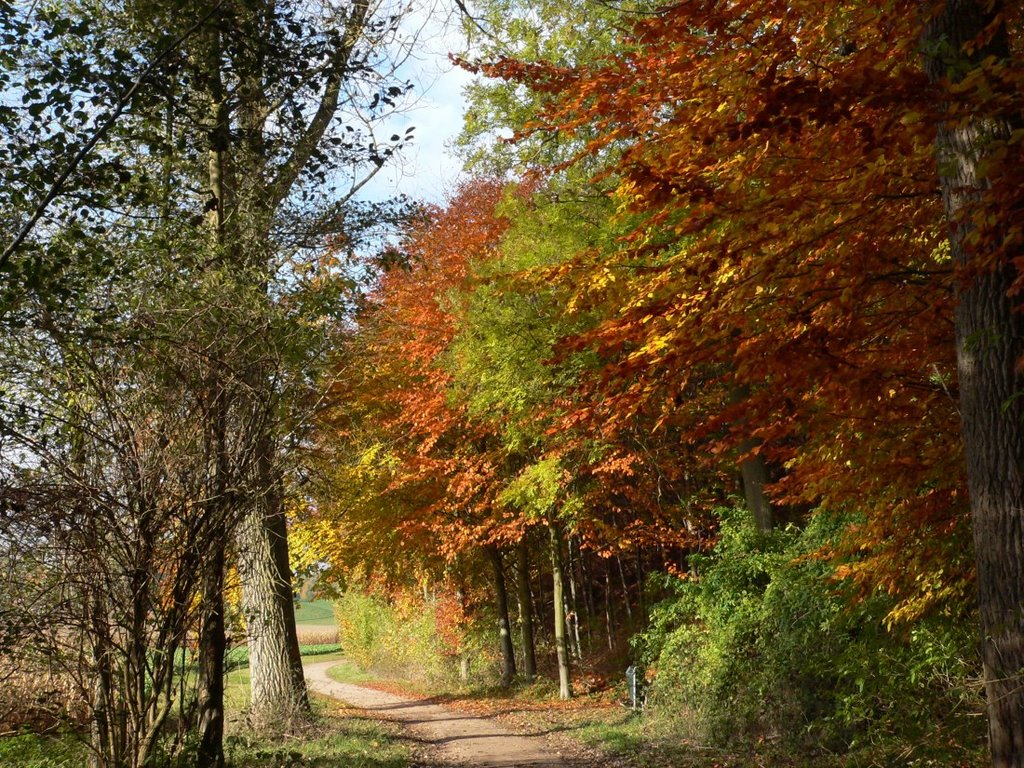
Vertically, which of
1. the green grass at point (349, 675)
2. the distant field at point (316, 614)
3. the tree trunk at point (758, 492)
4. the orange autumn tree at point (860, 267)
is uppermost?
the orange autumn tree at point (860, 267)

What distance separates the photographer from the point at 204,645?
23.6 ft

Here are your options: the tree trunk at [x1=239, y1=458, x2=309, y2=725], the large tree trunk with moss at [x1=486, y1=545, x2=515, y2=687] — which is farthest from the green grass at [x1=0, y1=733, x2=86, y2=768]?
the large tree trunk with moss at [x1=486, y1=545, x2=515, y2=687]

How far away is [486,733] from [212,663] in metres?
8.42

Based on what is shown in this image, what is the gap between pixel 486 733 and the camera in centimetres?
1512

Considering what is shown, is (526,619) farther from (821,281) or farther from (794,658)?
(821,281)

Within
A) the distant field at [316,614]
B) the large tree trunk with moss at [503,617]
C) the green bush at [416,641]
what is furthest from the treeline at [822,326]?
the distant field at [316,614]

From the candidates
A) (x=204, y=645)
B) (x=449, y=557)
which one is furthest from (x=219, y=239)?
(x=449, y=557)

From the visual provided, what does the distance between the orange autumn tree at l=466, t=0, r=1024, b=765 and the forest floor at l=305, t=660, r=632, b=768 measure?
5.90 m

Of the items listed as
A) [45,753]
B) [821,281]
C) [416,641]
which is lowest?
[416,641]

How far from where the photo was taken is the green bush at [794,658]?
7.55m

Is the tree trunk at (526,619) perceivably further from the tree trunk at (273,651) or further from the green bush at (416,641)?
the tree trunk at (273,651)

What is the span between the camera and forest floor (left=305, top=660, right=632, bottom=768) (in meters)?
11.8

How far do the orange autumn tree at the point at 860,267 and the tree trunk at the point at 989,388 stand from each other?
0.01 metres

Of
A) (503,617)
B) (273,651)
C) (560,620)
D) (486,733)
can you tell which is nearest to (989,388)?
(273,651)
